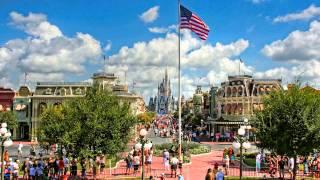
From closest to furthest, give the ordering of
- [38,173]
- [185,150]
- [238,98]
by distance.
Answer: [38,173]
[185,150]
[238,98]

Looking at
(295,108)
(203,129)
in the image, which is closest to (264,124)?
(295,108)

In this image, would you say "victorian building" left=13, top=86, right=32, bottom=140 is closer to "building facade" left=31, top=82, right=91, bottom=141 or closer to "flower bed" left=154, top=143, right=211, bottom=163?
"building facade" left=31, top=82, right=91, bottom=141

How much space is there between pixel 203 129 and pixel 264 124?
62830mm

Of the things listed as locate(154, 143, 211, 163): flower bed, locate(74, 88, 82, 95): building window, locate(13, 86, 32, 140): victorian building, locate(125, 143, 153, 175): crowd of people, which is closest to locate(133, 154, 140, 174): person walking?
locate(125, 143, 153, 175): crowd of people

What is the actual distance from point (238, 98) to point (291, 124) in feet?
174

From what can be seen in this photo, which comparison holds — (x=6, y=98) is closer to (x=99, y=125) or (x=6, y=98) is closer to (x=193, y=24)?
(x=193, y=24)

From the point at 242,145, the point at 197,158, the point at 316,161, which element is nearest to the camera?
the point at 242,145

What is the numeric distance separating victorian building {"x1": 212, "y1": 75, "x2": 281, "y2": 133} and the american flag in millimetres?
45127

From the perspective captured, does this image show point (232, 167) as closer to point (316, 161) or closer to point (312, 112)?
point (316, 161)

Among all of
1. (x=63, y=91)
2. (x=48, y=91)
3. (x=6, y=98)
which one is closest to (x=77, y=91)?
(x=63, y=91)

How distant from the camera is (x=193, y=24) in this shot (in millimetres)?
30719

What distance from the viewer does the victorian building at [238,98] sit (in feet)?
250

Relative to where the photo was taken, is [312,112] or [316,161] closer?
[312,112]

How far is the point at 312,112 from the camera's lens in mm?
25500
